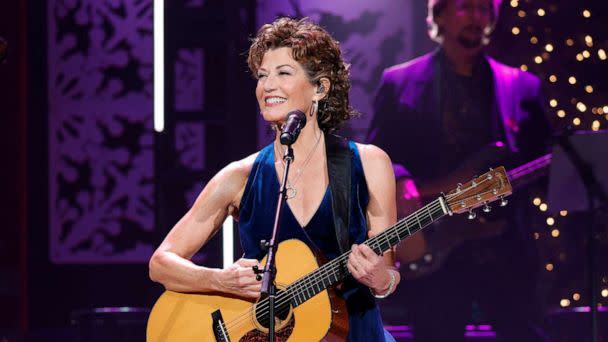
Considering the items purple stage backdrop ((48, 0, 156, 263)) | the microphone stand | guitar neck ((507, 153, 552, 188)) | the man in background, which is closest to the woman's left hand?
the microphone stand

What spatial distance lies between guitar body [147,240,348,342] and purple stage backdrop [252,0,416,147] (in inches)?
123

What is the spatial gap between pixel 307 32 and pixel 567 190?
115 inches

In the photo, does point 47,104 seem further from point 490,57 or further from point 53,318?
point 490,57

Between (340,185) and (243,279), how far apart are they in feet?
1.75

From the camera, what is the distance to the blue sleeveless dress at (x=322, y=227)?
3.42 meters

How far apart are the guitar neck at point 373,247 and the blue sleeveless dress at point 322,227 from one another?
0.38ft

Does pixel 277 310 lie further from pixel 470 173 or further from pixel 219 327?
pixel 470 173

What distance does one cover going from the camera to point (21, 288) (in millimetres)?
7117

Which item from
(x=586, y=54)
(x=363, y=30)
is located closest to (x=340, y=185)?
(x=363, y=30)

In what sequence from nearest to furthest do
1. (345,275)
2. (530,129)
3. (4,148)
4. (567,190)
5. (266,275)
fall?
(266,275)
(345,275)
(567,190)
(530,129)
(4,148)

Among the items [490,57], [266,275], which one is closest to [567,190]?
[490,57]

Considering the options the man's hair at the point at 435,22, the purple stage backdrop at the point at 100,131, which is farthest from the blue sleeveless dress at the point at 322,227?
the purple stage backdrop at the point at 100,131

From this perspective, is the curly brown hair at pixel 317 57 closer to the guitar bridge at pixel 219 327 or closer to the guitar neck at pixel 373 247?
the guitar neck at pixel 373 247

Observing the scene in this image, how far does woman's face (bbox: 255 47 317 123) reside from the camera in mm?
3467
